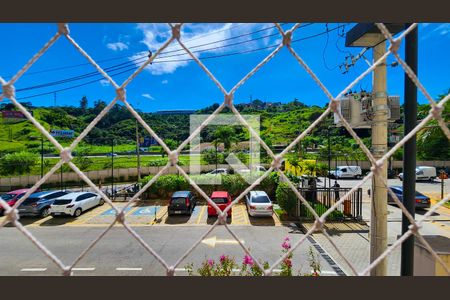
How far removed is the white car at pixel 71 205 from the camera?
1060 cm

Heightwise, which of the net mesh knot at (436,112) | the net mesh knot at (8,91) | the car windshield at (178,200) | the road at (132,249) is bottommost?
the road at (132,249)

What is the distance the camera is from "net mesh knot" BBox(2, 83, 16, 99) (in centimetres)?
96

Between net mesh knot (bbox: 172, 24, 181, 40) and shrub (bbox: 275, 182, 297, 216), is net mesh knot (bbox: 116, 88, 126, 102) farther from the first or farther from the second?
shrub (bbox: 275, 182, 297, 216)

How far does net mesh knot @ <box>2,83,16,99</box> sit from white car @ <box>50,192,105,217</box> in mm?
11480

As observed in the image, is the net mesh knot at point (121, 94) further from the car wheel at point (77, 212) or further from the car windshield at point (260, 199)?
the car wheel at point (77, 212)

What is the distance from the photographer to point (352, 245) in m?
7.32

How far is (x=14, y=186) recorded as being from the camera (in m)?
19.7


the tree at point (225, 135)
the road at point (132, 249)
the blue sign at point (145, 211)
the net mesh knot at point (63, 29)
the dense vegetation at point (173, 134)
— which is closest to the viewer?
the net mesh knot at point (63, 29)

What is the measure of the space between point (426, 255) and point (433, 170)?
22754mm

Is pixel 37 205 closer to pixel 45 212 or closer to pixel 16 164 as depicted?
pixel 45 212

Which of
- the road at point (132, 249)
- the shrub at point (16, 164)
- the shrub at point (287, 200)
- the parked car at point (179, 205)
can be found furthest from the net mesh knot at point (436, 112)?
the shrub at point (16, 164)

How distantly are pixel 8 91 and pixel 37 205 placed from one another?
12.2 m

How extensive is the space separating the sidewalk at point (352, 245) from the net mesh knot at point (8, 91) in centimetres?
537

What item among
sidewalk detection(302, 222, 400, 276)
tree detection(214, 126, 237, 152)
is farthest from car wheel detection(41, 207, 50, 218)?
tree detection(214, 126, 237, 152)
